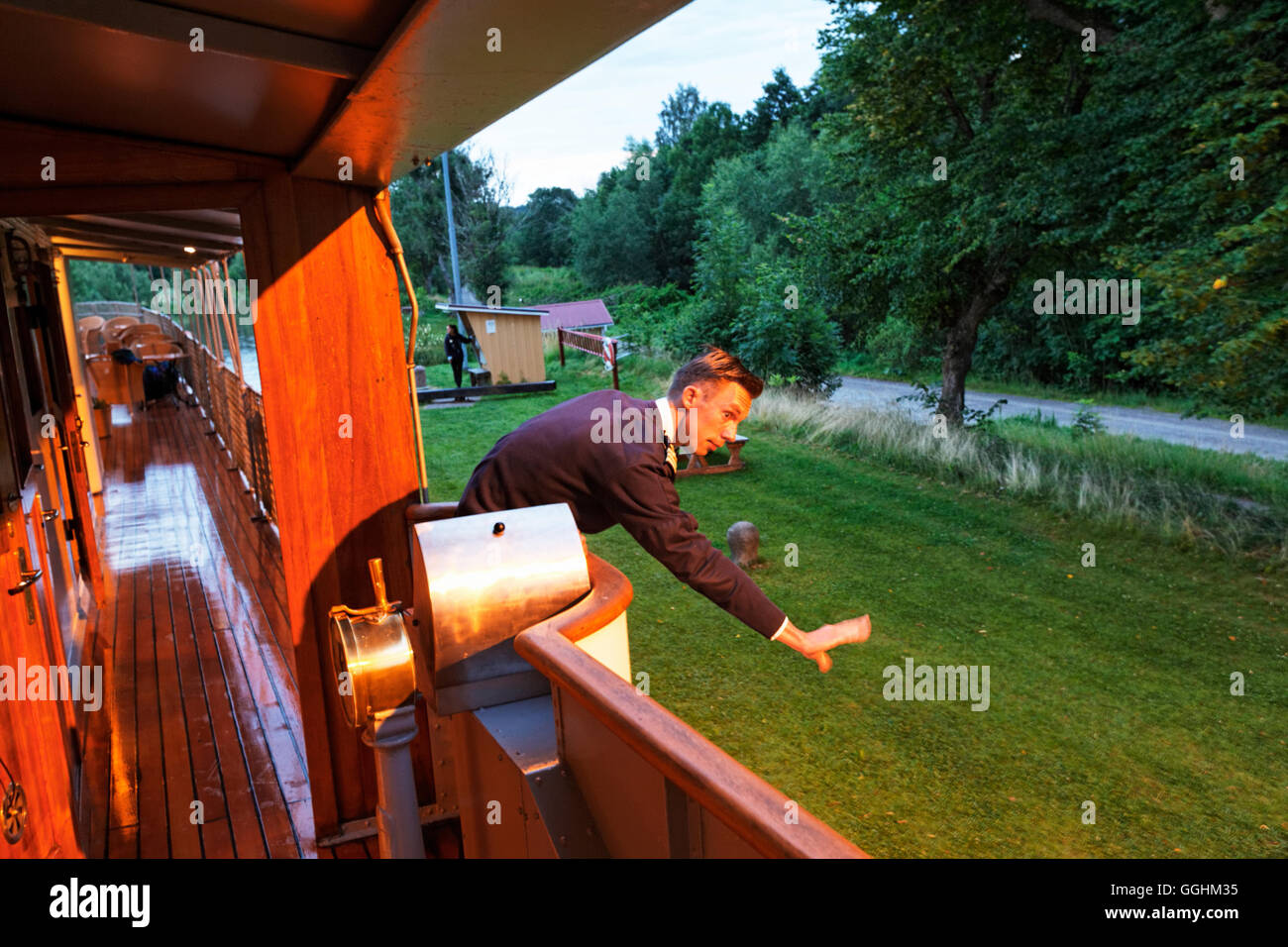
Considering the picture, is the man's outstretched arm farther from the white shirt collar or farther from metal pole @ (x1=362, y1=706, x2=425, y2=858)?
metal pole @ (x1=362, y1=706, x2=425, y2=858)

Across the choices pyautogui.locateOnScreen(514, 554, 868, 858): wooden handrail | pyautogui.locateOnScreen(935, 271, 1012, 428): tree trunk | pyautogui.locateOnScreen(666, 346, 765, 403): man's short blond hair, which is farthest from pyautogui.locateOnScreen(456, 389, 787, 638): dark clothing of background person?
pyautogui.locateOnScreen(935, 271, 1012, 428): tree trunk

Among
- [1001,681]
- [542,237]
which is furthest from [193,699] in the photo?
[542,237]

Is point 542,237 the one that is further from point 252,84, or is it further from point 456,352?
point 252,84

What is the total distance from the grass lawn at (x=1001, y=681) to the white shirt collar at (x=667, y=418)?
8.49 ft

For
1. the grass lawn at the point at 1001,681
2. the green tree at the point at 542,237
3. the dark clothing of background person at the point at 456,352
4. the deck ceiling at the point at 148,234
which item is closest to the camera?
the grass lawn at the point at 1001,681

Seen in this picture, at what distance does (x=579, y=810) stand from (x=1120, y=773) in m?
4.09

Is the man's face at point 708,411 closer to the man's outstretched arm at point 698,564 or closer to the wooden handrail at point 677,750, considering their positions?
the man's outstretched arm at point 698,564

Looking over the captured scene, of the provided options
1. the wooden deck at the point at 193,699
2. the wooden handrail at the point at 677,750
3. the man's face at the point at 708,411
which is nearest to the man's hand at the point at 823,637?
the wooden handrail at the point at 677,750

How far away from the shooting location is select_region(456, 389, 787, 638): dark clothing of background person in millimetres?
2475

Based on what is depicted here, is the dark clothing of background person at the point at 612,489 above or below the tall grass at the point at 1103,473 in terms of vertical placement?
above

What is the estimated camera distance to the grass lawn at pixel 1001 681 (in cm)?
466
